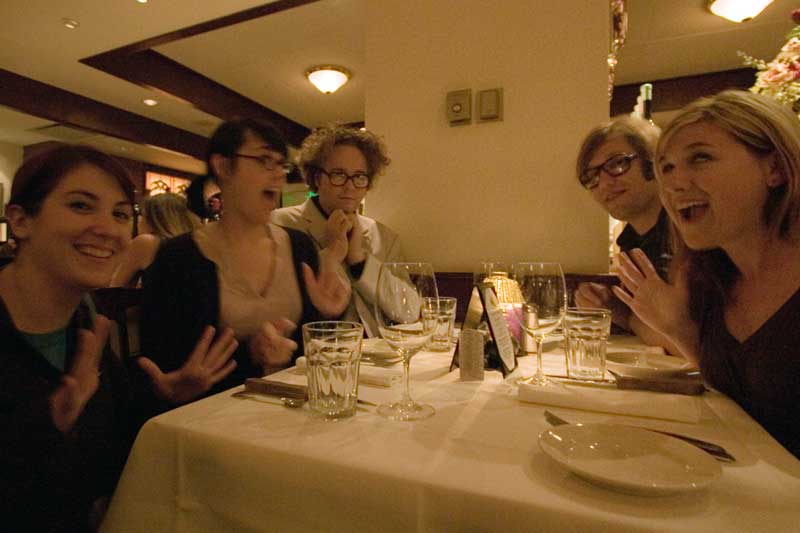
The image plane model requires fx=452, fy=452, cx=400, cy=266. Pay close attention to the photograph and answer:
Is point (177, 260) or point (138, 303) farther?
point (138, 303)

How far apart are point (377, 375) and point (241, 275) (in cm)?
68

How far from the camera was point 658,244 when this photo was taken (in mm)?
1672

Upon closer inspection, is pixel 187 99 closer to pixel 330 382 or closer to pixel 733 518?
pixel 330 382

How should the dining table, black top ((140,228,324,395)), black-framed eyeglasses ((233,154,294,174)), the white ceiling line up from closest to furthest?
the dining table < black top ((140,228,324,395)) < black-framed eyeglasses ((233,154,294,174)) < the white ceiling

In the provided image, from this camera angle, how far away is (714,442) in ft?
2.11

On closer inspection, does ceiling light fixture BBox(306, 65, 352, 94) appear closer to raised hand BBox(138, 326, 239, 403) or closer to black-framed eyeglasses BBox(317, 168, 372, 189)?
black-framed eyeglasses BBox(317, 168, 372, 189)

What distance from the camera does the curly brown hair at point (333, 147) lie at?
2.06 metres

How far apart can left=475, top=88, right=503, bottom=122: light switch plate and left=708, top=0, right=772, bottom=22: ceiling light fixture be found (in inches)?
85.6

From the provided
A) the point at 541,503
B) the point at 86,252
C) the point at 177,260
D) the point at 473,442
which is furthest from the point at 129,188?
the point at 541,503

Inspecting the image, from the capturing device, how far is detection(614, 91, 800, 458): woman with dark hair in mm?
851

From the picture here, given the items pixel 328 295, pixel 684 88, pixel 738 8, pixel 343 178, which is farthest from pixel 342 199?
pixel 684 88

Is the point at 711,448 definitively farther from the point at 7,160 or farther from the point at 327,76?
the point at 7,160

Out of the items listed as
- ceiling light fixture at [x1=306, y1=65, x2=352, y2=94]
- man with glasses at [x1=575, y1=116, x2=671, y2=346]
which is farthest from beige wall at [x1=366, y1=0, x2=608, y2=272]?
ceiling light fixture at [x1=306, y1=65, x2=352, y2=94]

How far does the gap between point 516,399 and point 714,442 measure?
0.98ft
